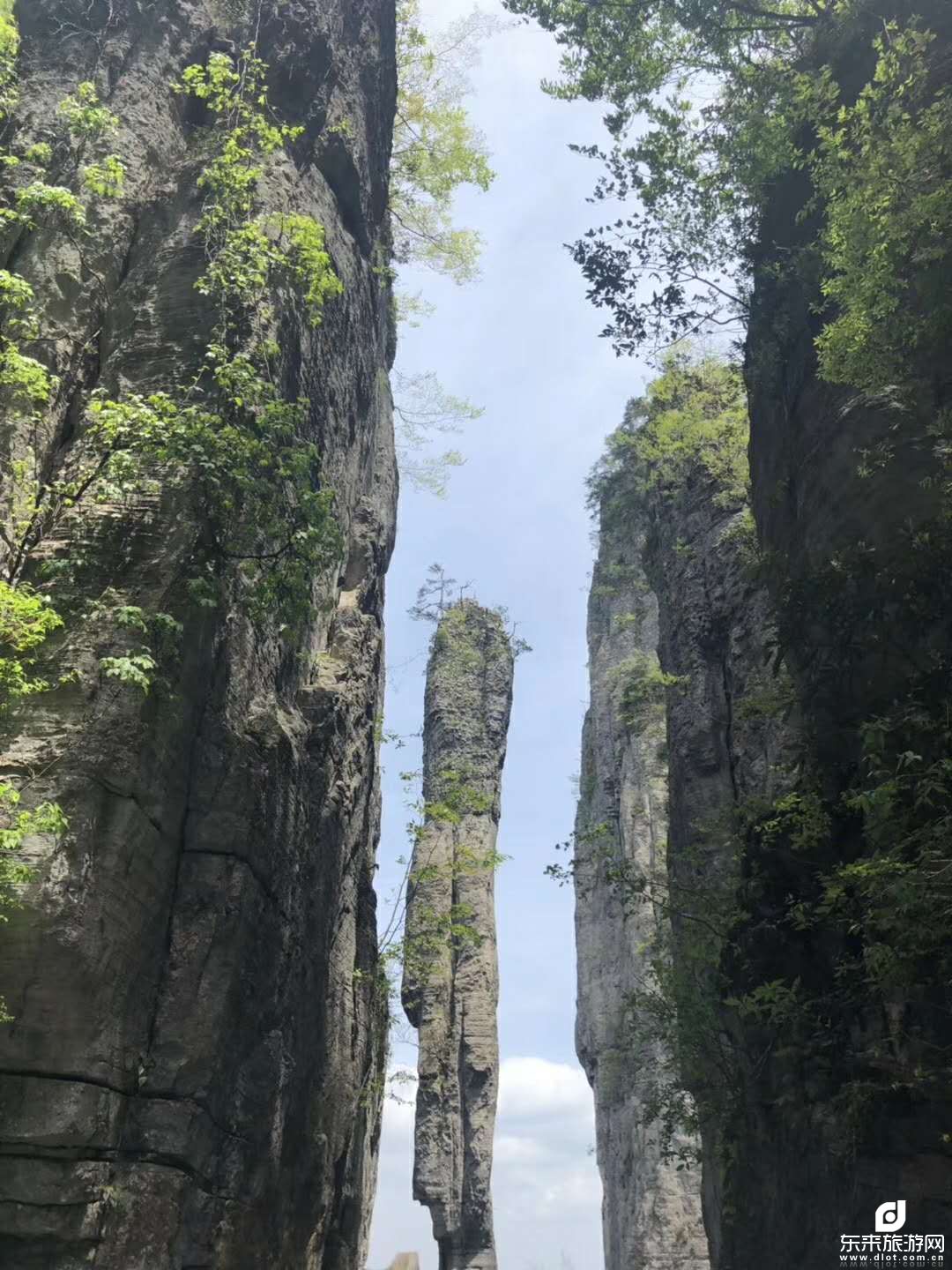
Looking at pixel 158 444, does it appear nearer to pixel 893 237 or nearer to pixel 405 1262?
pixel 893 237

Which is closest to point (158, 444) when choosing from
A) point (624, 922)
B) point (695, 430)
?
point (695, 430)

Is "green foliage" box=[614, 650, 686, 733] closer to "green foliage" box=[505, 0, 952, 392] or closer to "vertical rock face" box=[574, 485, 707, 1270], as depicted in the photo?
"vertical rock face" box=[574, 485, 707, 1270]

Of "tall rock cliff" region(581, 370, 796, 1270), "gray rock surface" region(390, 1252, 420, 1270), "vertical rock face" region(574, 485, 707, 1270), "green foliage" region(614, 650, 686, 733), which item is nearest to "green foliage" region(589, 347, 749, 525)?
"tall rock cliff" region(581, 370, 796, 1270)

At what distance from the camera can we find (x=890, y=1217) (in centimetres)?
821

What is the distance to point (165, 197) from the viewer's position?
39.6ft

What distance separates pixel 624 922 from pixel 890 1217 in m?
21.9

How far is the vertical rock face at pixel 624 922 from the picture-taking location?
26.3 metres

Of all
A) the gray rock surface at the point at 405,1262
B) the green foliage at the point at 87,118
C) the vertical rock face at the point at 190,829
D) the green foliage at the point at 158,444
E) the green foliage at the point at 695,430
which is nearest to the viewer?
the vertical rock face at the point at 190,829

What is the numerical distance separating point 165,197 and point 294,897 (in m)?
7.74

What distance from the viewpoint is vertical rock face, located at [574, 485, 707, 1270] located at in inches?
1035

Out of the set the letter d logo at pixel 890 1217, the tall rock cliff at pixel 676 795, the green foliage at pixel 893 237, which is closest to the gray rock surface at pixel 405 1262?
the tall rock cliff at pixel 676 795

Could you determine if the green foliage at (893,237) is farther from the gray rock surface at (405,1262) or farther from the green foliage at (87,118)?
the gray rock surface at (405,1262)

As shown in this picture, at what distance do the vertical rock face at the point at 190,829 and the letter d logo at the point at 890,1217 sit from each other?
208 inches

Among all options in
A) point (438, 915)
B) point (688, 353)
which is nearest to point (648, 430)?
point (688, 353)
